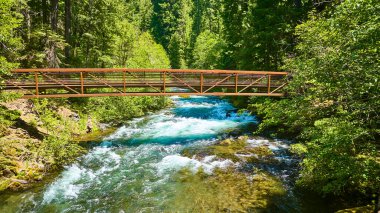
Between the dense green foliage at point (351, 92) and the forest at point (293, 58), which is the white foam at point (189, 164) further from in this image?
the dense green foliage at point (351, 92)

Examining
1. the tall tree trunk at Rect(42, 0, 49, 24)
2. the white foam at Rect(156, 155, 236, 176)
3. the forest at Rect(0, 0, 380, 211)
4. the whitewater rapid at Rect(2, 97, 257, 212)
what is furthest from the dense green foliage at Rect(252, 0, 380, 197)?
the tall tree trunk at Rect(42, 0, 49, 24)

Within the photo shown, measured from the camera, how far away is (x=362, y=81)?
660cm

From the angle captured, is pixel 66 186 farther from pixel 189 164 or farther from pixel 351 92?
pixel 351 92

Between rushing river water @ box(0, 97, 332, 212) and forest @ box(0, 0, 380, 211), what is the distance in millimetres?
1944

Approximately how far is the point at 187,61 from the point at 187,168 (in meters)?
62.0

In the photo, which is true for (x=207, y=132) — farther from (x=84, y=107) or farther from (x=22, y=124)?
(x=22, y=124)

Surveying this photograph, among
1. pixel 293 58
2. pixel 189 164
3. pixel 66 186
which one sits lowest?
pixel 66 186

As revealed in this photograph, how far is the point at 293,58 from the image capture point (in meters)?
14.2

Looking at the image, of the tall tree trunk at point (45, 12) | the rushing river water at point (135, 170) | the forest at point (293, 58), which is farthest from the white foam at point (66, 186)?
the tall tree trunk at point (45, 12)

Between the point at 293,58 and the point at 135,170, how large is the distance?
937 cm

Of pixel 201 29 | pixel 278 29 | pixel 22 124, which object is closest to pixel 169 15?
pixel 201 29

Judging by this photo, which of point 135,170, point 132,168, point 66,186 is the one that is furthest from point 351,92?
point 66,186

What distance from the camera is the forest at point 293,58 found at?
6.96 m

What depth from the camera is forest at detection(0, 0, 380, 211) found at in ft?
22.8
